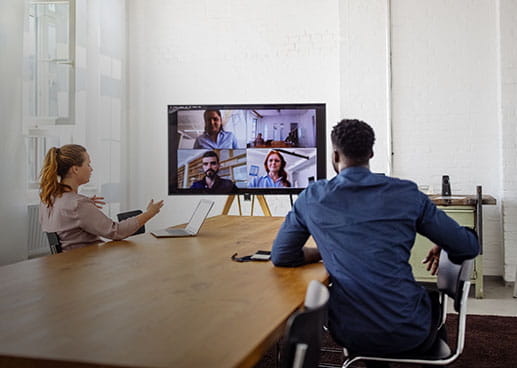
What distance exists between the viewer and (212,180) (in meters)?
4.26

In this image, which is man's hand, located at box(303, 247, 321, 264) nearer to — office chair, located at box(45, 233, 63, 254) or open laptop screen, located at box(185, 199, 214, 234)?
open laptop screen, located at box(185, 199, 214, 234)

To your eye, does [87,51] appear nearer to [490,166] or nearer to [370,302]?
[490,166]

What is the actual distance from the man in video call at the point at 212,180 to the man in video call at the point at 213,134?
0.27 ft

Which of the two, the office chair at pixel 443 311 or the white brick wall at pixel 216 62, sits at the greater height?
the white brick wall at pixel 216 62

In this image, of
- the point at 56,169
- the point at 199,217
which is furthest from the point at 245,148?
the point at 56,169

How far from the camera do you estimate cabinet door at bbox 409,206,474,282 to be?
4.70 meters

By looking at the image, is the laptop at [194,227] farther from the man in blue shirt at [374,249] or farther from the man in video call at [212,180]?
the man in blue shirt at [374,249]

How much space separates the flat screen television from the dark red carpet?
4.21 feet

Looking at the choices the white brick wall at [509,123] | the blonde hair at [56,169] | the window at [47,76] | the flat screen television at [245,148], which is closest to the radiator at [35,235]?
the window at [47,76]

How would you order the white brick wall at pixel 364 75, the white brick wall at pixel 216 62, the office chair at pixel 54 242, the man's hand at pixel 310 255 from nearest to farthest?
the man's hand at pixel 310 255 → the office chair at pixel 54 242 → the white brick wall at pixel 364 75 → the white brick wall at pixel 216 62

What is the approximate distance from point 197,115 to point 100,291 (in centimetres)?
272

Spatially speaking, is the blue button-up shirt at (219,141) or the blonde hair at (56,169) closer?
the blonde hair at (56,169)

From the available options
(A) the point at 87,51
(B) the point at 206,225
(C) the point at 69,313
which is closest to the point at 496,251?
(B) the point at 206,225

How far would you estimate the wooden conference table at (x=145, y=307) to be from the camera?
1.13 meters
